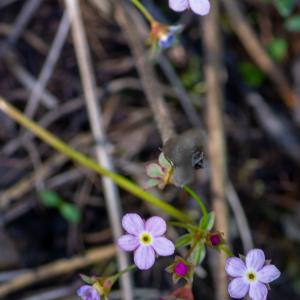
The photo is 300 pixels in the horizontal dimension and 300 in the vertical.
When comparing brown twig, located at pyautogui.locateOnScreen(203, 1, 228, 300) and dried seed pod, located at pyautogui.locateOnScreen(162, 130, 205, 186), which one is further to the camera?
brown twig, located at pyautogui.locateOnScreen(203, 1, 228, 300)

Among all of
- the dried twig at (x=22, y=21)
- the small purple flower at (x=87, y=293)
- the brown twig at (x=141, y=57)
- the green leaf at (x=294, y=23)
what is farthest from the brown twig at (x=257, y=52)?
the small purple flower at (x=87, y=293)

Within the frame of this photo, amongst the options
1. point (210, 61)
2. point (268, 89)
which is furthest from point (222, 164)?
point (268, 89)

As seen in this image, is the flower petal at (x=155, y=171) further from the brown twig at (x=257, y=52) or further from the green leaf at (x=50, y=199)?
the brown twig at (x=257, y=52)

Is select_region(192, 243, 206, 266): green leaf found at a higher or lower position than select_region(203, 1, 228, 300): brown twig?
lower

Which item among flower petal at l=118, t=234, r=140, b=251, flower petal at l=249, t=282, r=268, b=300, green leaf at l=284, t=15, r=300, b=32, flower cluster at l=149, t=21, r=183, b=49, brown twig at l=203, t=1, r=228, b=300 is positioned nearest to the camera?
flower petal at l=249, t=282, r=268, b=300

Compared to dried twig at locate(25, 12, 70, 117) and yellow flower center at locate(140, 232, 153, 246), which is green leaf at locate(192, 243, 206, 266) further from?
dried twig at locate(25, 12, 70, 117)

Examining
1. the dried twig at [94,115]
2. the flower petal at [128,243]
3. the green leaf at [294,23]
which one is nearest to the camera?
the flower petal at [128,243]

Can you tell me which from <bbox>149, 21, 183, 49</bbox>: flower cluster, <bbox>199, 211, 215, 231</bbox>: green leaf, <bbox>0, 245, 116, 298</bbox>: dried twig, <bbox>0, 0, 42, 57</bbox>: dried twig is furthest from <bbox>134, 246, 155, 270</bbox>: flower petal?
<bbox>0, 0, 42, 57</bbox>: dried twig
